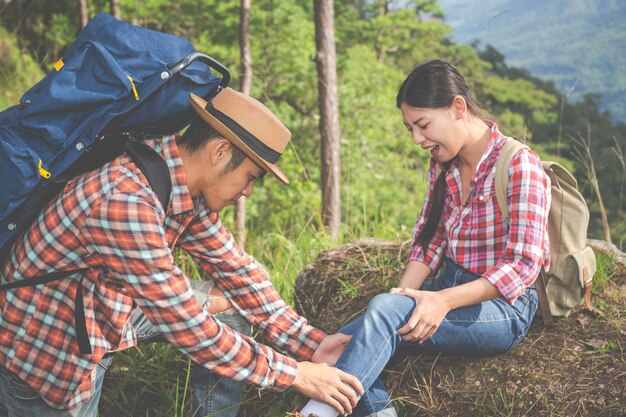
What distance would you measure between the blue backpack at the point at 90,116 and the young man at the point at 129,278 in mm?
54

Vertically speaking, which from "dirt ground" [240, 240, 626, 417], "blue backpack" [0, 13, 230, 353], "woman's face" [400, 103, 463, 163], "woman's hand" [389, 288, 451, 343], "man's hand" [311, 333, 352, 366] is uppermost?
"blue backpack" [0, 13, 230, 353]

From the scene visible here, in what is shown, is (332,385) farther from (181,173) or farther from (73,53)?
(73,53)

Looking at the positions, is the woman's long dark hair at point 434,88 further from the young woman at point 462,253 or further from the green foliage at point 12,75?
the green foliage at point 12,75

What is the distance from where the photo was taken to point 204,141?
2.24 meters

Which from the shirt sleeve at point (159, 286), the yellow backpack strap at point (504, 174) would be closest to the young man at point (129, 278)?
the shirt sleeve at point (159, 286)

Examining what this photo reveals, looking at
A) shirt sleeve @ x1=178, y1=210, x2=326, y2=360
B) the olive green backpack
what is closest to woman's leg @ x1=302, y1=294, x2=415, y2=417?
shirt sleeve @ x1=178, y1=210, x2=326, y2=360

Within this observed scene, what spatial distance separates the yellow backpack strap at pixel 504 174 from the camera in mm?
2375

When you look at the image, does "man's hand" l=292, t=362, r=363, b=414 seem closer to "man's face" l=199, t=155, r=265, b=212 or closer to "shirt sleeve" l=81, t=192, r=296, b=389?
"shirt sleeve" l=81, t=192, r=296, b=389

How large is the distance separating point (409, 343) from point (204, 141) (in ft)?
3.81

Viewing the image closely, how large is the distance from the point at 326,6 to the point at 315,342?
381 cm

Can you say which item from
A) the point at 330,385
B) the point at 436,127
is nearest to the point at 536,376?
the point at 330,385

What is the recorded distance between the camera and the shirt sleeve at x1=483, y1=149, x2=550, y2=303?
7.54 ft

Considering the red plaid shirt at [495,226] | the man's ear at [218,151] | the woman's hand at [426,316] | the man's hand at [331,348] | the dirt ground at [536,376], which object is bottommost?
the dirt ground at [536,376]

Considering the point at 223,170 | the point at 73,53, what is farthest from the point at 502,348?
the point at 73,53
